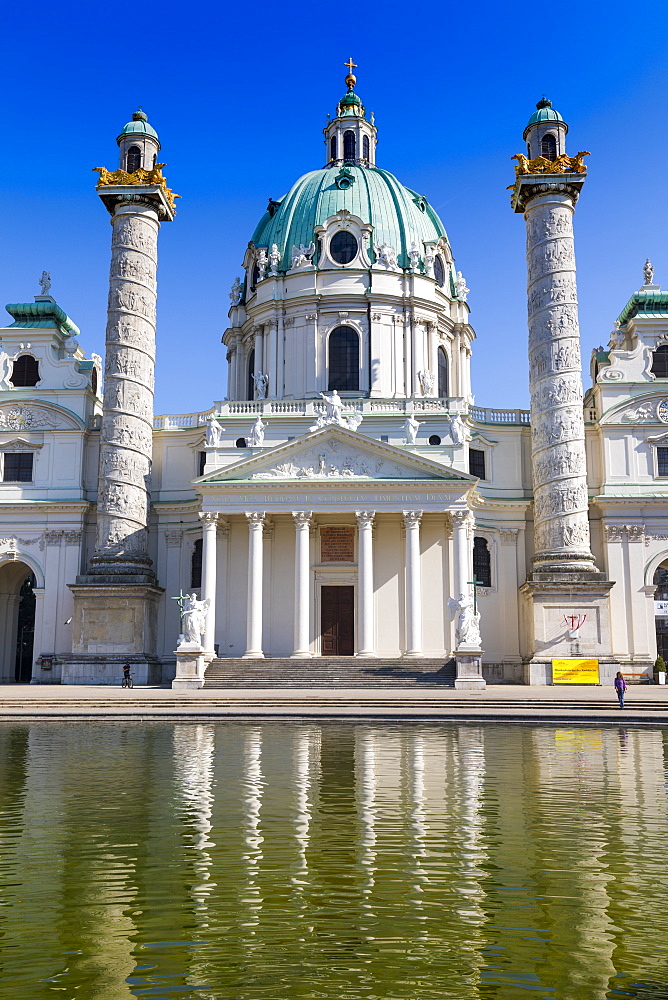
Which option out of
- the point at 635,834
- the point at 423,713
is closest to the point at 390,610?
the point at 423,713

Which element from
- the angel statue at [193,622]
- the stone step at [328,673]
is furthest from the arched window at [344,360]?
the stone step at [328,673]

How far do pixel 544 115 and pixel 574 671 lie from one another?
25587 millimetres

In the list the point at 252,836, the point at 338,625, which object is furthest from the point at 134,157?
the point at 252,836

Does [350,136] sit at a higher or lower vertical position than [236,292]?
higher

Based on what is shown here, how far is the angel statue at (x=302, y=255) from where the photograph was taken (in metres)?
51.3

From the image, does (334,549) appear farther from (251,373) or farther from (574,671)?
(251,373)

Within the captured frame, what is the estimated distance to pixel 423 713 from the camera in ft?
81.8

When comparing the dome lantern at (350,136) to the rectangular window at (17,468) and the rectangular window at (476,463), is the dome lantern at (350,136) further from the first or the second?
the rectangular window at (17,468)

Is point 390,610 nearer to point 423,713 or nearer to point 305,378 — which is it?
point 305,378

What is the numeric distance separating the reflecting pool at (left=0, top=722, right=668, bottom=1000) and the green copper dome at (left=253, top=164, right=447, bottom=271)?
41.5 metres

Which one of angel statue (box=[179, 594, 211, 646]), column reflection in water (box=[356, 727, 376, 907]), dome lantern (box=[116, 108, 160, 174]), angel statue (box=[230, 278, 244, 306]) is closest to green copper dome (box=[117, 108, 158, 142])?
dome lantern (box=[116, 108, 160, 174])

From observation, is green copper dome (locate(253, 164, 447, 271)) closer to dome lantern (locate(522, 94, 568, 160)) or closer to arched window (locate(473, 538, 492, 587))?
dome lantern (locate(522, 94, 568, 160))

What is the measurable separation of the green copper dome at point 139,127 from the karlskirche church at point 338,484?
0.13 meters

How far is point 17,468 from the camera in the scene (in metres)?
47.2
